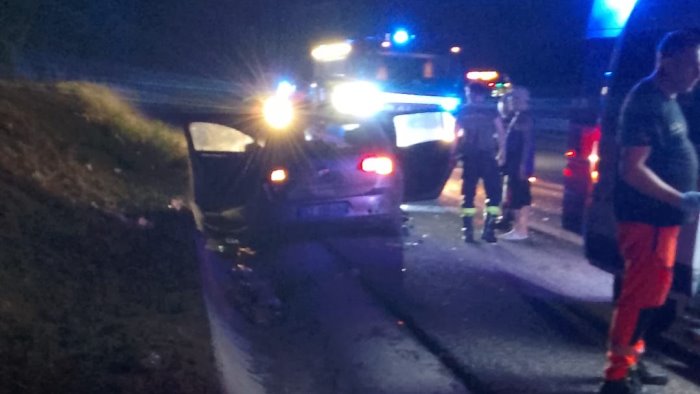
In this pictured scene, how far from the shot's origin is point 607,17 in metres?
9.46

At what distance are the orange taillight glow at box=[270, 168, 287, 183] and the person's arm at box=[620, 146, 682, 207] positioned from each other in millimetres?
4854

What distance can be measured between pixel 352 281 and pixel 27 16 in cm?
796

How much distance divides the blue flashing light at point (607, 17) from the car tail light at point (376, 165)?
2308 mm

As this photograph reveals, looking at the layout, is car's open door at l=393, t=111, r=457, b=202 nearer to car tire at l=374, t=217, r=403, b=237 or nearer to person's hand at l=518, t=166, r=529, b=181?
person's hand at l=518, t=166, r=529, b=181

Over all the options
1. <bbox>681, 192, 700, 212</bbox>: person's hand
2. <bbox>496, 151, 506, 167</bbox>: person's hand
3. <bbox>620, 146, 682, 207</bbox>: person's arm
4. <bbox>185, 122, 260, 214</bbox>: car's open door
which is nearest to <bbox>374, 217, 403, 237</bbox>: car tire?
<bbox>185, 122, 260, 214</bbox>: car's open door

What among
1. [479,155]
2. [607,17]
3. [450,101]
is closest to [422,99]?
[450,101]

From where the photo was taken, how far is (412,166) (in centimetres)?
1191

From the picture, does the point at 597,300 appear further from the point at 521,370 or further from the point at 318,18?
the point at 318,18

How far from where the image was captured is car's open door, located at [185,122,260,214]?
10594mm

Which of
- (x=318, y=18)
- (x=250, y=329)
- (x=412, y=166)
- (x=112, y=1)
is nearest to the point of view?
(x=250, y=329)

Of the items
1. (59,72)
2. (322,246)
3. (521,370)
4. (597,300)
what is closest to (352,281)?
(322,246)

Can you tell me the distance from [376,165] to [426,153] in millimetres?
1875

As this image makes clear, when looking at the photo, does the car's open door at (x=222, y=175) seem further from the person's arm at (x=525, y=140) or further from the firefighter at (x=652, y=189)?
the firefighter at (x=652, y=189)

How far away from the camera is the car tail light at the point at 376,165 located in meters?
10.2
